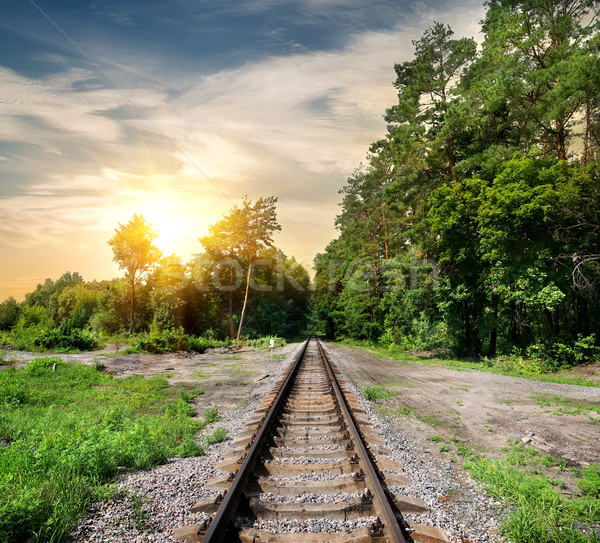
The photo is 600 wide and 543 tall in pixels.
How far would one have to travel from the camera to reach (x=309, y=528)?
3.34 metres

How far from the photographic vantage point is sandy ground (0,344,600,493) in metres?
6.11

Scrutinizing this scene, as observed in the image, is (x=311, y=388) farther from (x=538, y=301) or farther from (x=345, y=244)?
(x=345, y=244)

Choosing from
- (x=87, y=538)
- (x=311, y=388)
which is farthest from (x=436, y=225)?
(x=87, y=538)

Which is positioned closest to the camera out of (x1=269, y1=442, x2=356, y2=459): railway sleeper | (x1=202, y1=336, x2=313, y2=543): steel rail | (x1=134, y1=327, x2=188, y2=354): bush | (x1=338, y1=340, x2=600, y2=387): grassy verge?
(x1=202, y1=336, x2=313, y2=543): steel rail

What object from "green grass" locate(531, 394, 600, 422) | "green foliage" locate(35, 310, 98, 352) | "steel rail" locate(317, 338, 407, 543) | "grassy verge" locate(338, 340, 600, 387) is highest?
"steel rail" locate(317, 338, 407, 543)

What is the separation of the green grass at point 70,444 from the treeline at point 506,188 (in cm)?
1544

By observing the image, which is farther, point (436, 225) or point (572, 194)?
point (436, 225)

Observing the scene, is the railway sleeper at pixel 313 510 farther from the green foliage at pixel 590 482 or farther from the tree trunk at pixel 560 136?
the tree trunk at pixel 560 136

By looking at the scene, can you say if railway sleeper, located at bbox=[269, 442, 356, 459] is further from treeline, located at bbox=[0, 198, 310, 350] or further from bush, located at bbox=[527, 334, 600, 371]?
treeline, located at bbox=[0, 198, 310, 350]

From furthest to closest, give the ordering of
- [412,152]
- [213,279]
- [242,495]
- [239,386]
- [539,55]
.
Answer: [213,279]
[412,152]
[539,55]
[239,386]
[242,495]

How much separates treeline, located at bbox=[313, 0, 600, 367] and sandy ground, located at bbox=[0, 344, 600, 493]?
174 inches

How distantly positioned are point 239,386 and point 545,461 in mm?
8781

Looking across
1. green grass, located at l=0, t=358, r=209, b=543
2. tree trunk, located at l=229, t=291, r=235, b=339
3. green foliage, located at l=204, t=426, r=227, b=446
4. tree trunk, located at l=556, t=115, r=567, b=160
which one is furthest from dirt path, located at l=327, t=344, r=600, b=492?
tree trunk, located at l=229, t=291, r=235, b=339

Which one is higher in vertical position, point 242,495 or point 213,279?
point 213,279
